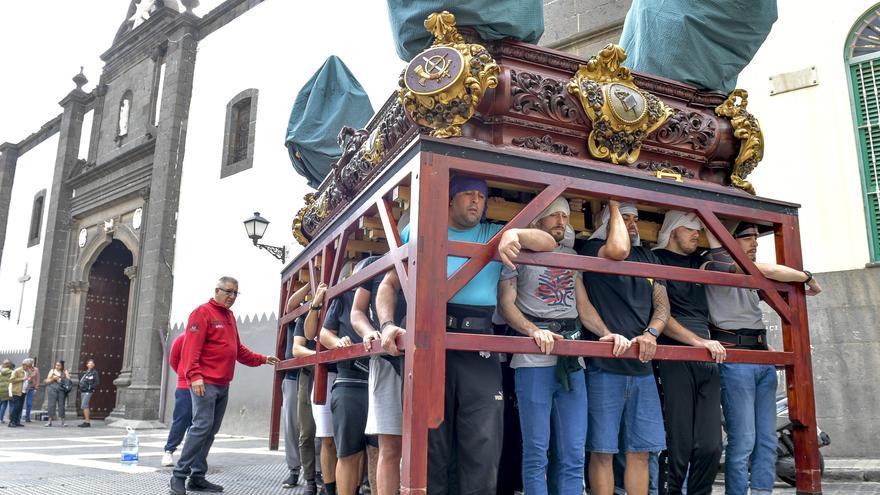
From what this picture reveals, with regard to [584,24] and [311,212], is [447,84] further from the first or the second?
[584,24]

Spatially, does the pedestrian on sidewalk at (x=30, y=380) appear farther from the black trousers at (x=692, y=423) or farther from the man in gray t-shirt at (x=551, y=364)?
the black trousers at (x=692, y=423)

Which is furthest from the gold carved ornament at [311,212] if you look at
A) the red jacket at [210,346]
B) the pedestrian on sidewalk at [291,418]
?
the red jacket at [210,346]

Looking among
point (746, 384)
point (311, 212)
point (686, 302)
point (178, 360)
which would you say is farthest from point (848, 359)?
point (178, 360)

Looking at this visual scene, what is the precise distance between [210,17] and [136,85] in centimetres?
338

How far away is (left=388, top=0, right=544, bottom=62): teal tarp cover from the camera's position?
3.48m

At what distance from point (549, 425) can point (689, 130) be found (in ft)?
6.19

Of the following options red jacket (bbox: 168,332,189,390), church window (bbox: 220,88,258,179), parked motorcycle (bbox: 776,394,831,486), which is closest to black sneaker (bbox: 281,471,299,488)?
red jacket (bbox: 168,332,189,390)

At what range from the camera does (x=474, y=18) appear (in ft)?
11.4

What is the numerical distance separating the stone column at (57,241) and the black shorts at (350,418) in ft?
52.2

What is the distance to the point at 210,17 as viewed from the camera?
49.6 feet

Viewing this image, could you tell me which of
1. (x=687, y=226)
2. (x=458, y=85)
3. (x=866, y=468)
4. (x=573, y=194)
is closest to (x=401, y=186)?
(x=458, y=85)

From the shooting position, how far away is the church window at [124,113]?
17156 mm

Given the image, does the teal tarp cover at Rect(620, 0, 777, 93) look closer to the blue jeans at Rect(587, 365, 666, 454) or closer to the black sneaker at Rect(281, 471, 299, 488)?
the blue jeans at Rect(587, 365, 666, 454)

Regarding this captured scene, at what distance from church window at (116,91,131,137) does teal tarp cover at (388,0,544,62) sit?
15481 millimetres
